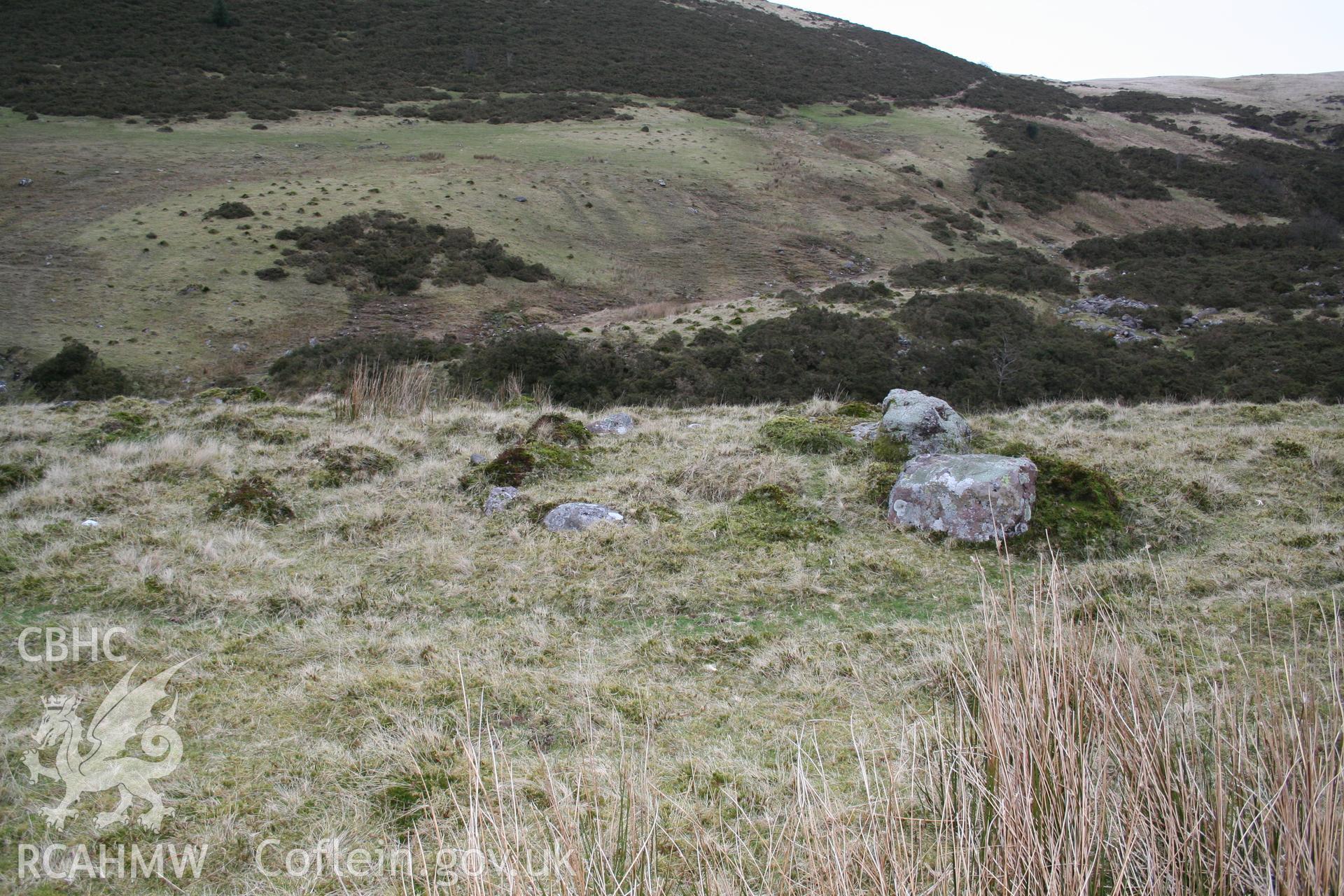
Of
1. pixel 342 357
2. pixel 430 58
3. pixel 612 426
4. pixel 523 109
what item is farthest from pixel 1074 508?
pixel 430 58

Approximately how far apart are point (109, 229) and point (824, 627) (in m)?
30.3

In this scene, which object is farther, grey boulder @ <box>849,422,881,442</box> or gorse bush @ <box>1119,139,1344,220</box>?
gorse bush @ <box>1119,139,1344,220</box>

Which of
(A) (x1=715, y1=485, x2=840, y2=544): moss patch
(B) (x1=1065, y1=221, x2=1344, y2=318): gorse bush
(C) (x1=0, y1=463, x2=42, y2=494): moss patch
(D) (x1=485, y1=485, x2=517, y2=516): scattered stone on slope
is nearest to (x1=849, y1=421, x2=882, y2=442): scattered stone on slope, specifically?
(A) (x1=715, y1=485, x2=840, y2=544): moss patch

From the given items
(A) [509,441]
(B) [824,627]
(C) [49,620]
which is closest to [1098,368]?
(A) [509,441]

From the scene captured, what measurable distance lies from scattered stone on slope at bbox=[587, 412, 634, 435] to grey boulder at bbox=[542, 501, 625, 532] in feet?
11.9

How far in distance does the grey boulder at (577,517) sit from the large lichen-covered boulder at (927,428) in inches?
154

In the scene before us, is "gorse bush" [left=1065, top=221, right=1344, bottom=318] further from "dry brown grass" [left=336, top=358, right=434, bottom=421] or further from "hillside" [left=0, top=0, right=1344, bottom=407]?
"dry brown grass" [left=336, top=358, right=434, bottom=421]

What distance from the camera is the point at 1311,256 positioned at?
94.3ft

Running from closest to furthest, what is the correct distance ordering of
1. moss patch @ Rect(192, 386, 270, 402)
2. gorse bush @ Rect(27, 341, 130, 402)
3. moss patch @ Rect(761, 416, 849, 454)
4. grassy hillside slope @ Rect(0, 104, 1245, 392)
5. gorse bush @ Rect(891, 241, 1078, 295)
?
moss patch @ Rect(761, 416, 849, 454) < moss patch @ Rect(192, 386, 270, 402) < gorse bush @ Rect(27, 341, 130, 402) < grassy hillside slope @ Rect(0, 104, 1245, 392) < gorse bush @ Rect(891, 241, 1078, 295)

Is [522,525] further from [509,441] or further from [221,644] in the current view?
[509,441]

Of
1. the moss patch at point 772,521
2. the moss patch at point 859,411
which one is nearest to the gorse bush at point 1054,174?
the moss patch at point 859,411

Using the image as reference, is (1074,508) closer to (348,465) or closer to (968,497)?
(968,497)

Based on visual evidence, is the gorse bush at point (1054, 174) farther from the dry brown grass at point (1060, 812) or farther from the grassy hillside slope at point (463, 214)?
the dry brown grass at point (1060, 812)

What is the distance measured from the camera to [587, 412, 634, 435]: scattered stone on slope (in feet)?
36.3
